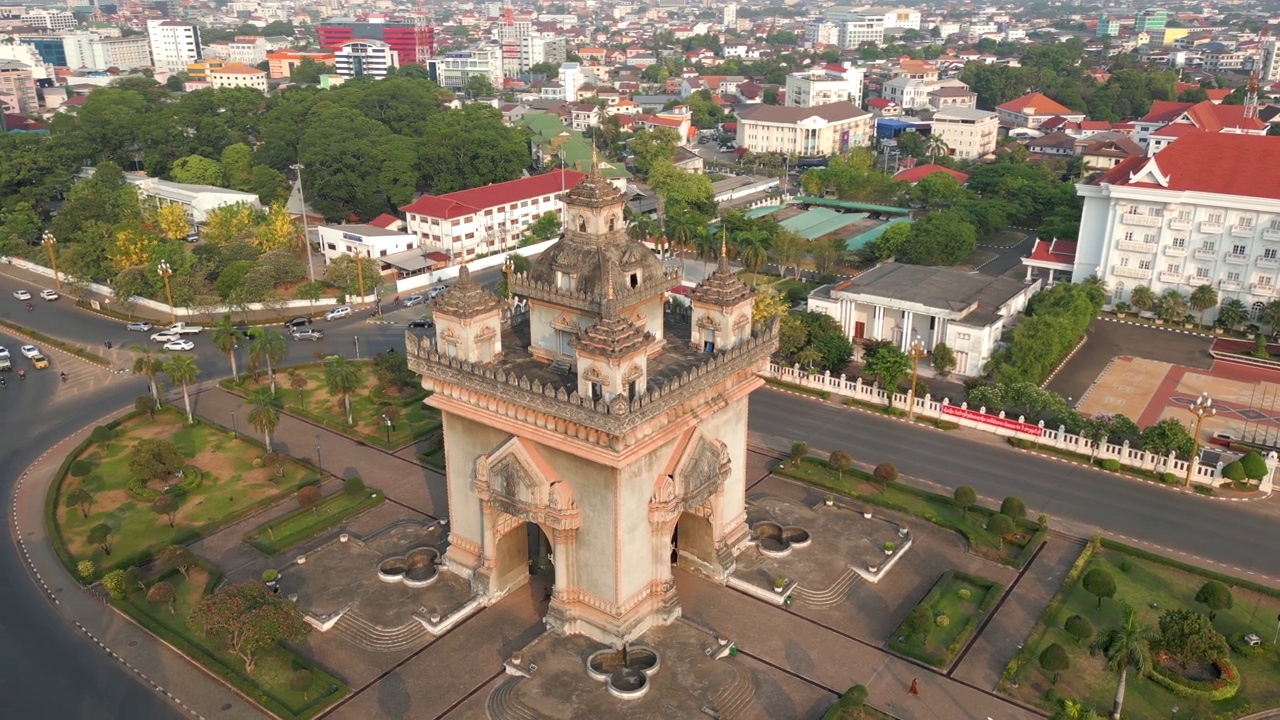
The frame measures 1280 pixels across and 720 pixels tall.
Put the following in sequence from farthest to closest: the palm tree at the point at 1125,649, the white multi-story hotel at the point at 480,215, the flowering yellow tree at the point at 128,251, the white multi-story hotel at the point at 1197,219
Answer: the white multi-story hotel at the point at 480,215, the flowering yellow tree at the point at 128,251, the white multi-story hotel at the point at 1197,219, the palm tree at the point at 1125,649

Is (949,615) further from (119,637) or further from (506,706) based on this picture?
(119,637)

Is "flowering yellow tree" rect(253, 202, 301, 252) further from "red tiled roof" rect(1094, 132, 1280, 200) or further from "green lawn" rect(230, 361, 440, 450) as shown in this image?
"red tiled roof" rect(1094, 132, 1280, 200)

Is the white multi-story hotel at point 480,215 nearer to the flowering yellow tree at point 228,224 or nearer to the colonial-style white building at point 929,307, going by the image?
the flowering yellow tree at point 228,224

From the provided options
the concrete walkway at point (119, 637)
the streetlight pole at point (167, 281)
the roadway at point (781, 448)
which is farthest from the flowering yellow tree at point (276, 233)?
the concrete walkway at point (119, 637)

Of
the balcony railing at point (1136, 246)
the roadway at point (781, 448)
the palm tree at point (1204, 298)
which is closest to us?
the roadway at point (781, 448)

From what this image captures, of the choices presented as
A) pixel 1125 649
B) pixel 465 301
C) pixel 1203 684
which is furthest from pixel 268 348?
pixel 1203 684

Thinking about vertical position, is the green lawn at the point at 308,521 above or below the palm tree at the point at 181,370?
below

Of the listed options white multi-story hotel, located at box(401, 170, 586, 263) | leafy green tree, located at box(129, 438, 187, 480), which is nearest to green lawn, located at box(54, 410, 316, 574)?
leafy green tree, located at box(129, 438, 187, 480)

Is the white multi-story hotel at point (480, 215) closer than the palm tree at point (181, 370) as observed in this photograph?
No
